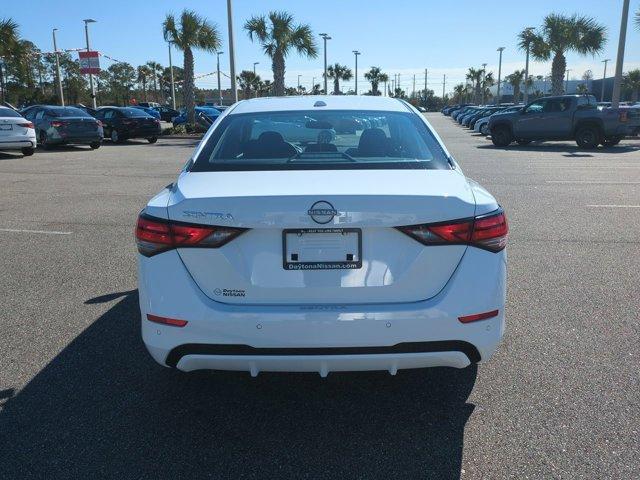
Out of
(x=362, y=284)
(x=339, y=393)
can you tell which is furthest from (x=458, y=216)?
(x=339, y=393)

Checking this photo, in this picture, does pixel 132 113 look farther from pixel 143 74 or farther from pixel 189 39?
pixel 143 74

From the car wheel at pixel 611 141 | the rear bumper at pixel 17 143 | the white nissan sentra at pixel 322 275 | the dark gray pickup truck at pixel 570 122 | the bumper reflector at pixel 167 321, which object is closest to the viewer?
the white nissan sentra at pixel 322 275

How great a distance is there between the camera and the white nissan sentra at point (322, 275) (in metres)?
2.73

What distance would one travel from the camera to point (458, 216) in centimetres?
278

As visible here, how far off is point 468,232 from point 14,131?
720 inches

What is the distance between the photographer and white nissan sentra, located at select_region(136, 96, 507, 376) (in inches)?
107

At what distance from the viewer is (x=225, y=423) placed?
3.19 meters

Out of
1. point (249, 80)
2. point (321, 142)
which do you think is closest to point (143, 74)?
point (249, 80)

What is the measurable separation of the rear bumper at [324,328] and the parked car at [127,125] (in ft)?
78.8

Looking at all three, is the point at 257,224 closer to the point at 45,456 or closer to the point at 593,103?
the point at 45,456

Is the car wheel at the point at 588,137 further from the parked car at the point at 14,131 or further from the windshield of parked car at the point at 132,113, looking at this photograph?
the parked car at the point at 14,131

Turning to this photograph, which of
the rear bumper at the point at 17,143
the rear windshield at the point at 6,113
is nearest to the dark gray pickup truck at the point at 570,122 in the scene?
the rear bumper at the point at 17,143

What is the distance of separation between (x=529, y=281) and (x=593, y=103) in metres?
17.4

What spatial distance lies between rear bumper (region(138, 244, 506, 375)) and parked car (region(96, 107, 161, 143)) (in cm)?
2401
